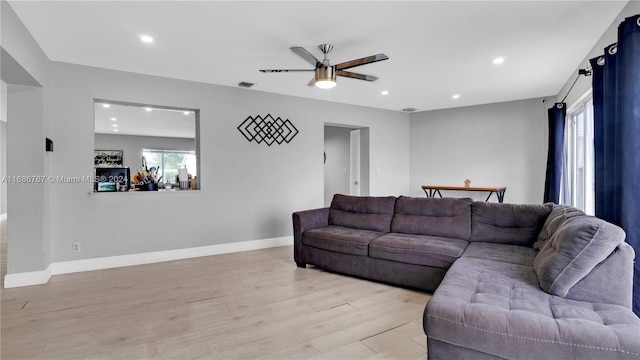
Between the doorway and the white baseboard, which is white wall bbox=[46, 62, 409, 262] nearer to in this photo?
the white baseboard

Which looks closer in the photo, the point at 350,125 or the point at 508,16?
the point at 508,16

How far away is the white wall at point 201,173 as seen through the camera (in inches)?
151

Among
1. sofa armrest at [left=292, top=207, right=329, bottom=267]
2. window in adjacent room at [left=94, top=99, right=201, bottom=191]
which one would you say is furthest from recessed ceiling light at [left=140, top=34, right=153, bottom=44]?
window in adjacent room at [left=94, top=99, right=201, bottom=191]

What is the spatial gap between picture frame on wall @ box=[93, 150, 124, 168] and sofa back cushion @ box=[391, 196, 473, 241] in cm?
984

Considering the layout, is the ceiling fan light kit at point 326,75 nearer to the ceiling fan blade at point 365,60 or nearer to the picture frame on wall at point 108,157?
the ceiling fan blade at point 365,60

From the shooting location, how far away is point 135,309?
2.81 meters

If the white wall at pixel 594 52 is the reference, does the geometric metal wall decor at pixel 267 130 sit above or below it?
below

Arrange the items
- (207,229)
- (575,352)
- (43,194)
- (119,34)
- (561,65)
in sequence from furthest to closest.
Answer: (207,229) < (561,65) < (43,194) < (119,34) < (575,352)

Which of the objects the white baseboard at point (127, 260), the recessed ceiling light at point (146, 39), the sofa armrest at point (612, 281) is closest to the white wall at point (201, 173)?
the white baseboard at point (127, 260)

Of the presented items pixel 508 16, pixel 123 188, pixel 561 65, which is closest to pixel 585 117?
pixel 561 65

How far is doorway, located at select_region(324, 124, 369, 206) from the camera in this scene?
6684 mm

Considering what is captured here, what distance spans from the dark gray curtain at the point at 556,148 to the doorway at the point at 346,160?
3.04m

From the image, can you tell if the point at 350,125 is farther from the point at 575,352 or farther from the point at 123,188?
the point at 575,352

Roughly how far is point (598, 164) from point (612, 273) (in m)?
1.12
